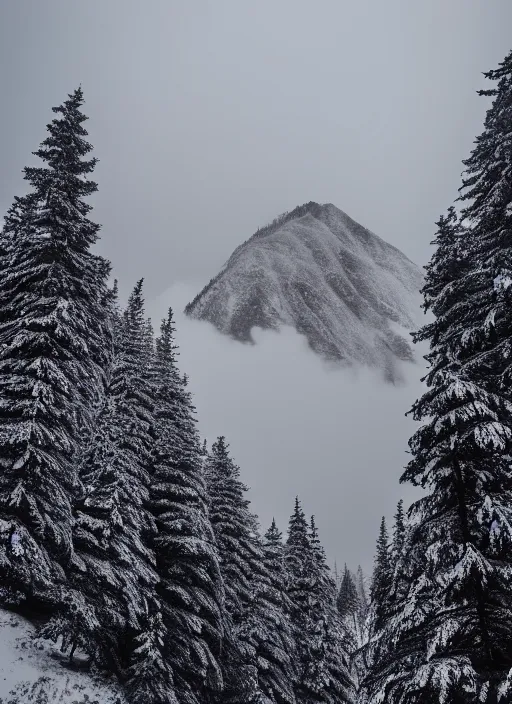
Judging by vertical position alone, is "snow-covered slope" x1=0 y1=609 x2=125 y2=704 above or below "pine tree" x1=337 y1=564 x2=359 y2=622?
below

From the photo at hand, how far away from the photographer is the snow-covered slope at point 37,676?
10.9 m

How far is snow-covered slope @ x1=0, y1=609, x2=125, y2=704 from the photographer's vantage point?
1087cm

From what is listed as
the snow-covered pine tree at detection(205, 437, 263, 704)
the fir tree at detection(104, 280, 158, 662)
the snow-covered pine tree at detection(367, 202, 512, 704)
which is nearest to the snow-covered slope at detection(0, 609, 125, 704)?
the fir tree at detection(104, 280, 158, 662)

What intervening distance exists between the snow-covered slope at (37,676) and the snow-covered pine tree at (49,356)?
1199 mm

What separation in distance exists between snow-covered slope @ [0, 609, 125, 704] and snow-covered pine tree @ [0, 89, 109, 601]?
120 centimetres

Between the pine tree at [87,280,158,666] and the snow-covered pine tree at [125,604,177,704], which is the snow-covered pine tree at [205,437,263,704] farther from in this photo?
the pine tree at [87,280,158,666]

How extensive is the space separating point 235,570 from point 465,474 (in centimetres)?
1652

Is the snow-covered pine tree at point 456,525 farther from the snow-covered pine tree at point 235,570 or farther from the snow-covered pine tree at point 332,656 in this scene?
the snow-covered pine tree at point 332,656

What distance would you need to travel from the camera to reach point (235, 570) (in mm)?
22500

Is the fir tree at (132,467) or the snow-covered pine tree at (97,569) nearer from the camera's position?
the snow-covered pine tree at (97,569)

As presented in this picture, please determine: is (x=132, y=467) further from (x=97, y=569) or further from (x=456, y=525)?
(x=456, y=525)

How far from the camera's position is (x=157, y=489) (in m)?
17.6

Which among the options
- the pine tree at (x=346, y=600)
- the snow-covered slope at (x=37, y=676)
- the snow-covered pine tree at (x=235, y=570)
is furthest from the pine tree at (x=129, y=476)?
the pine tree at (x=346, y=600)

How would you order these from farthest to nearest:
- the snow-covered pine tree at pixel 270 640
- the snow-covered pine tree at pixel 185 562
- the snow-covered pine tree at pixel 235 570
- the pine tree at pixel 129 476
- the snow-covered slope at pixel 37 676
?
the snow-covered pine tree at pixel 270 640 < the snow-covered pine tree at pixel 235 570 < the snow-covered pine tree at pixel 185 562 < the pine tree at pixel 129 476 < the snow-covered slope at pixel 37 676
